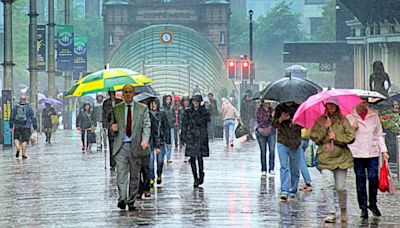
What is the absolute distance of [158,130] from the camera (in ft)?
61.0

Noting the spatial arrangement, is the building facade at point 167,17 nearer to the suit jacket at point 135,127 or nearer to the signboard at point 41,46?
the signboard at point 41,46

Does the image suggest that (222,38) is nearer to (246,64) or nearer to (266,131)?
(246,64)

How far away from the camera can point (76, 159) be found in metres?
28.4

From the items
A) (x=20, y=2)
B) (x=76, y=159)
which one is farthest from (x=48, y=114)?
(x=20, y=2)

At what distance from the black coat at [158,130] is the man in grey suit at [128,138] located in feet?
5.17

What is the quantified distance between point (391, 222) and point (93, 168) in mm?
10994

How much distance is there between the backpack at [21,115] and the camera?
28766 millimetres

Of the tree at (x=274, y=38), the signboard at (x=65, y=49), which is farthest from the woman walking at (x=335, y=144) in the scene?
the tree at (x=274, y=38)

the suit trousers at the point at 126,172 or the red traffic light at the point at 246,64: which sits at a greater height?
the red traffic light at the point at 246,64

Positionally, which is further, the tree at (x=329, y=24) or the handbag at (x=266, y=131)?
the tree at (x=329, y=24)

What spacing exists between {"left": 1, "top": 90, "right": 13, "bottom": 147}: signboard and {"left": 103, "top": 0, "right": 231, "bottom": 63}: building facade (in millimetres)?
68813

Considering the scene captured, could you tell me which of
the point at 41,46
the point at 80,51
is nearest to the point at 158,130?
the point at 41,46

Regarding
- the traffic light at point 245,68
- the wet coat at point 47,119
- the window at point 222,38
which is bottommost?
the wet coat at point 47,119

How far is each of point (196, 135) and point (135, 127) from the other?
335 cm
